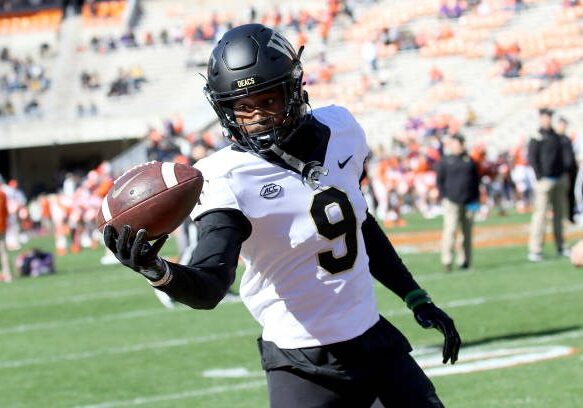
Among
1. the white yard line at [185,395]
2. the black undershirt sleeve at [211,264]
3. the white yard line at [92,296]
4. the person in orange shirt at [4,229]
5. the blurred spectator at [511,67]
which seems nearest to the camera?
the black undershirt sleeve at [211,264]

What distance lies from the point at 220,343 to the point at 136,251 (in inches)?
244

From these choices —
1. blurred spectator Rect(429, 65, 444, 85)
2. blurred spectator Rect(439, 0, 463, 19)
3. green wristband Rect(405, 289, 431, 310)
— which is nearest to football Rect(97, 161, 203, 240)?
green wristband Rect(405, 289, 431, 310)

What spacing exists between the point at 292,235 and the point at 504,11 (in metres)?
26.9

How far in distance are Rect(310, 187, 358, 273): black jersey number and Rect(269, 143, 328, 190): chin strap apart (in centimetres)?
4

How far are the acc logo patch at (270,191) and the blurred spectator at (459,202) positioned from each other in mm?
9449

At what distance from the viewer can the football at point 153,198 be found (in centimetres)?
307

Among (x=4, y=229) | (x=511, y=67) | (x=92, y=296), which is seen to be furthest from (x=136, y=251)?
(x=511, y=67)

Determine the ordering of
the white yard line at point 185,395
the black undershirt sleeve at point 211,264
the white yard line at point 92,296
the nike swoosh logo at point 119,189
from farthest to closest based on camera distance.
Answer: the white yard line at point 92,296 < the white yard line at point 185,395 < the nike swoosh logo at point 119,189 < the black undershirt sleeve at point 211,264

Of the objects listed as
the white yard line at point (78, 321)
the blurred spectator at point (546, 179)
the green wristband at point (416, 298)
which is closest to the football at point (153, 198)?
the green wristband at point (416, 298)

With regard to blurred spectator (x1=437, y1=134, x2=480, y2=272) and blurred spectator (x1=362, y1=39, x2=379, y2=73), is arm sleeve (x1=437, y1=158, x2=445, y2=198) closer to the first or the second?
blurred spectator (x1=437, y1=134, x2=480, y2=272)

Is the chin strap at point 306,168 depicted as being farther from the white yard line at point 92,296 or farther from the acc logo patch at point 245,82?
the white yard line at point 92,296

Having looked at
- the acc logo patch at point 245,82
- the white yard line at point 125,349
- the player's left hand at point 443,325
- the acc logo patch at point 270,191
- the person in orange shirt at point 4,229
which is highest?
the acc logo patch at point 245,82

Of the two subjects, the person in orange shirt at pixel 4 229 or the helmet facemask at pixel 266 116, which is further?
the person in orange shirt at pixel 4 229

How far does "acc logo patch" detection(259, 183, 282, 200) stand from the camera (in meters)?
3.39
